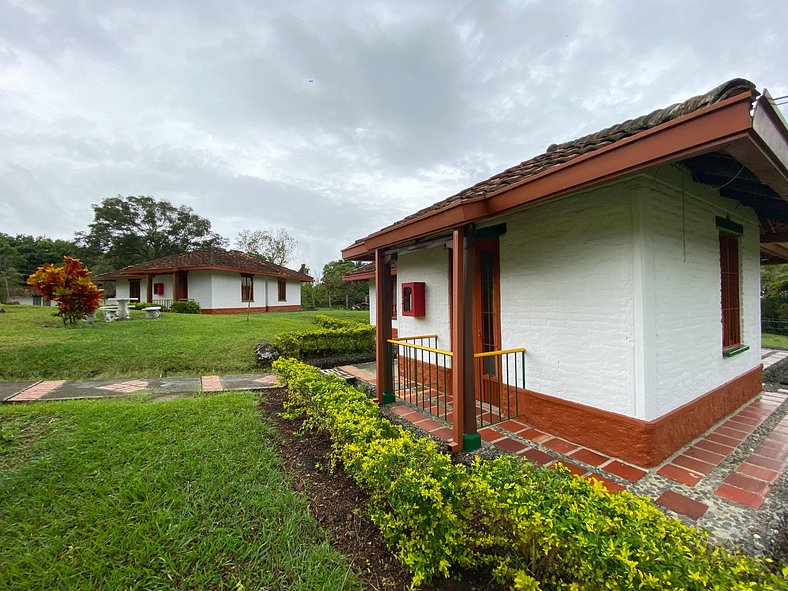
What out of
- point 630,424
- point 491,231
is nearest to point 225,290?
point 491,231

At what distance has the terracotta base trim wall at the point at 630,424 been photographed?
275 centimetres

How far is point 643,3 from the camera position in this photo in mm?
4070

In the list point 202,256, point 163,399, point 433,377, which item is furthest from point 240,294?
point 433,377

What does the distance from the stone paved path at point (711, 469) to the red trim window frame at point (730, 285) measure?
0.99 metres

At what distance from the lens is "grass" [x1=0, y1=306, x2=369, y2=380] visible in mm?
6246

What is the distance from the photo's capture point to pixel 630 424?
279 cm

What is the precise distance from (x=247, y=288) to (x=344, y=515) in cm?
1983

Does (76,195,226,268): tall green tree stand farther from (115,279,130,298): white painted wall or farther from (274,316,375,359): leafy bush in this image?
(274,316,375,359): leafy bush

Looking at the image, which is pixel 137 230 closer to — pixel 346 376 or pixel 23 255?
pixel 23 255

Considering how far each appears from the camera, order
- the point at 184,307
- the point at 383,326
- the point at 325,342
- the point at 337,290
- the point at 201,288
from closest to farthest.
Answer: the point at 383,326, the point at 325,342, the point at 184,307, the point at 201,288, the point at 337,290

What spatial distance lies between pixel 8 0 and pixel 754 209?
37.0 feet

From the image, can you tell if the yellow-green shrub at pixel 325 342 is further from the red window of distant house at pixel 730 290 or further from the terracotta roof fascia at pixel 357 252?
the red window of distant house at pixel 730 290

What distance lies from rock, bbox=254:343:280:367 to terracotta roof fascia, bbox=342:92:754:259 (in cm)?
588

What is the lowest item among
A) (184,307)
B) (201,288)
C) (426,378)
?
(426,378)
